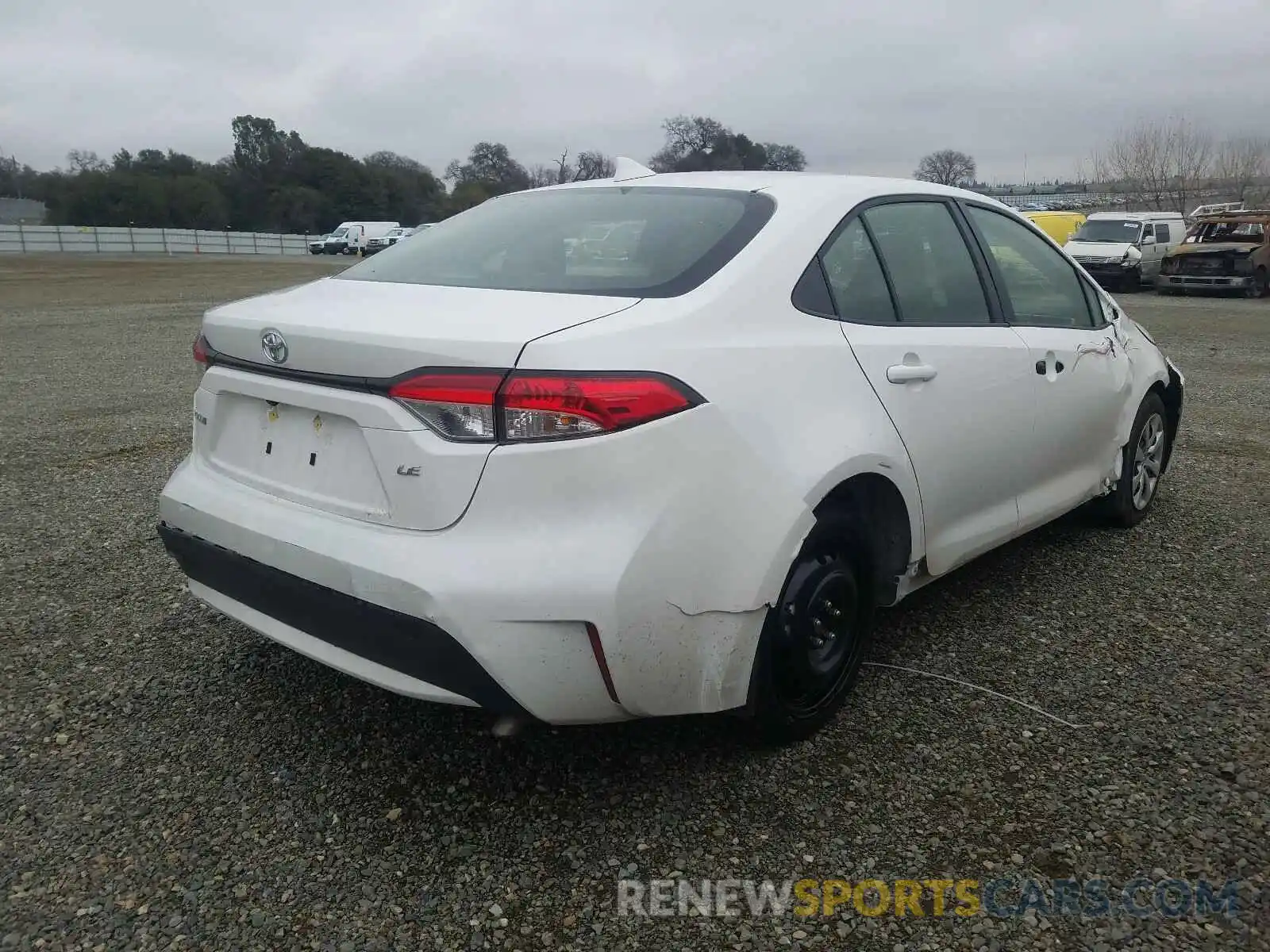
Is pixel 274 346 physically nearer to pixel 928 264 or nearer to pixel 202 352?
pixel 202 352

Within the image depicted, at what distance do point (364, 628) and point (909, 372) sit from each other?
1.68m

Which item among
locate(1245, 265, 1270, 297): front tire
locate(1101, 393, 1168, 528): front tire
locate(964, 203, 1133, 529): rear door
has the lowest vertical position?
locate(1245, 265, 1270, 297): front tire

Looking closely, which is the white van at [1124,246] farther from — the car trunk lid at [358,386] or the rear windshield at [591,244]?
the car trunk lid at [358,386]

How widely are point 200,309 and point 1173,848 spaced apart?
711 inches

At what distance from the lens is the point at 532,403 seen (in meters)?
2.19

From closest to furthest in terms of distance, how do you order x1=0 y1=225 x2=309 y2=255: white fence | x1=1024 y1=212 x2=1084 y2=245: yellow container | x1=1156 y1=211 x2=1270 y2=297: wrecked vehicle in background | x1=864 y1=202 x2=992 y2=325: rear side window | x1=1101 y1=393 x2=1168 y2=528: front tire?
x1=864 y1=202 x2=992 y2=325: rear side window < x1=1101 y1=393 x2=1168 y2=528: front tire < x1=1156 y1=211 x2=1270 y2=297: wrecked vehicle in background < x1=1024 y1=212 x2=1084 y2=245: yellow container < x1=0 y1=225 x2=309 y2=255: white fence

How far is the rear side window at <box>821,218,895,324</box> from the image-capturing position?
288 centimetres

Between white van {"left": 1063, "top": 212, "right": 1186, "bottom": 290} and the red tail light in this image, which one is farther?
white van {"left": 1063, "top": 212, "right": 1186, "bottom": 290}

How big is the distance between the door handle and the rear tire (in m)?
0.43

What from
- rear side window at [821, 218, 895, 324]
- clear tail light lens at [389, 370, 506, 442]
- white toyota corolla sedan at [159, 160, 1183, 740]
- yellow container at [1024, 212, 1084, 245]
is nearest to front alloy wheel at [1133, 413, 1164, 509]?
white toyota corolla sedan at [159, 160, 1183, 740]

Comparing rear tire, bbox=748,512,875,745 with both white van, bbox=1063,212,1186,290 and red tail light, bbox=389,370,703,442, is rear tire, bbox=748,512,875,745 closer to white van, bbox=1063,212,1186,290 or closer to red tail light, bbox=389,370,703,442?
red tail light, bbox=389,370,703,442

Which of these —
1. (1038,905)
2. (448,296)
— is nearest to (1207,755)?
(1038,905)

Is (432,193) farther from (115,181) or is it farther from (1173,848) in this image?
(1173,848)

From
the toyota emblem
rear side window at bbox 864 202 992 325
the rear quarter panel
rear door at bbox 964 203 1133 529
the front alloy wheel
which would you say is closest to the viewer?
the rear quarter panel
